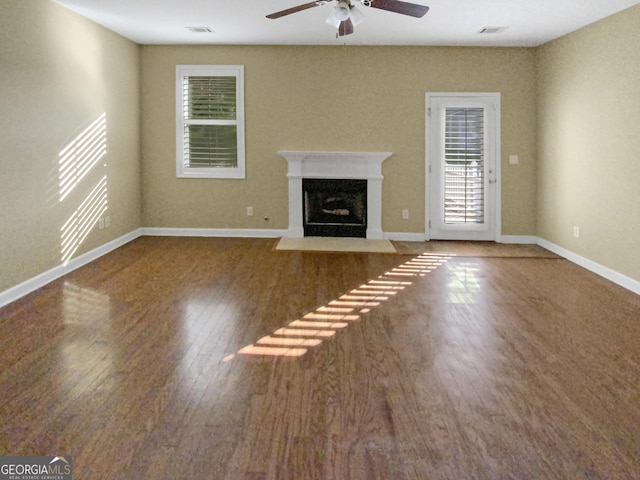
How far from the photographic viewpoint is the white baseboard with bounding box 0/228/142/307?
165 inches

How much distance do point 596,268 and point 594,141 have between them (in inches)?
51.4

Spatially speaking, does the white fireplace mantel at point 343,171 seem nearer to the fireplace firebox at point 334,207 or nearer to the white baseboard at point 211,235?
the fireplace firebox at point 334,207

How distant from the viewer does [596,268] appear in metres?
5.36

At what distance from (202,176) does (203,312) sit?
12.1 feet

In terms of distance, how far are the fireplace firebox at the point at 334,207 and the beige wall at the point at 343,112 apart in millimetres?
322

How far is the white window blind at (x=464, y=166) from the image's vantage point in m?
6.97

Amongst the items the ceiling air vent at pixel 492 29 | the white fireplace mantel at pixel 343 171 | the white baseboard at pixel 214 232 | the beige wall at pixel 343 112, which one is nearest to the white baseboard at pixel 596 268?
the beige wall at pixel 343 112

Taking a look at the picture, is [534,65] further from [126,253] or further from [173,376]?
[173,376]

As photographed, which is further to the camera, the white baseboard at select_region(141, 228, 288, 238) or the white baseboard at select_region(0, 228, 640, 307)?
the white baseboard at select_region(141, 228, 288, 238)

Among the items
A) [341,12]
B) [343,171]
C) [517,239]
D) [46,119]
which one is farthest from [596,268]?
[46,119]

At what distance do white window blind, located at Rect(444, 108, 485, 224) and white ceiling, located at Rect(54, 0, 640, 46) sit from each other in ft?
3.14

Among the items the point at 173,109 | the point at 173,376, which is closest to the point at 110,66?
the point at 173,109

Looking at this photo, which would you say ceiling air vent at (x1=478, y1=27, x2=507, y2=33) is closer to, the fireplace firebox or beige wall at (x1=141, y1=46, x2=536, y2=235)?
beige wall at (x1=141, y1=46, x2=536, y2=235)

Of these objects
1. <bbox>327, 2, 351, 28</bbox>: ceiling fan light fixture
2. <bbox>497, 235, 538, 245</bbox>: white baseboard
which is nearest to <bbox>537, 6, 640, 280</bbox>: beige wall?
<bbox>497, 235, 538, 245</bbox>: white baseboard
